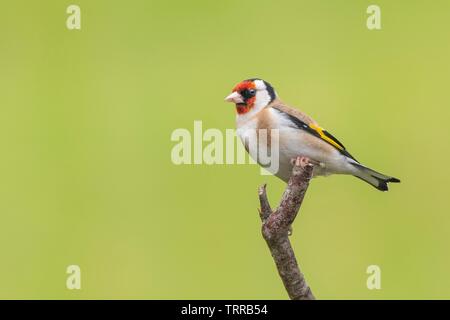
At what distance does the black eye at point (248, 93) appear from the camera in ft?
17.6

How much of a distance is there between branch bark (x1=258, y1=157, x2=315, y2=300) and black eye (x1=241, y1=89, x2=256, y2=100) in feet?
3.42

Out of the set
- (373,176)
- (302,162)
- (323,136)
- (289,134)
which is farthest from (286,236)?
(373,176)

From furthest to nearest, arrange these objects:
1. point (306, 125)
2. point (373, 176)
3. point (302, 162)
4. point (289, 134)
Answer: point (373, 176) < point (306, 125) < point (289, 134) < point (302, 162)

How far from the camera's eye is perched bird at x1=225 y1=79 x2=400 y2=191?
200 inches

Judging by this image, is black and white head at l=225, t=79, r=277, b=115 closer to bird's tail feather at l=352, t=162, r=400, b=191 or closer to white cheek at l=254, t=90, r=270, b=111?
white cheek at l=254, t=90, r=270, b=111

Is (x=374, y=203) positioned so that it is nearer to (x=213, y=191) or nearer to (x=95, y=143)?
(x=213, y=191)

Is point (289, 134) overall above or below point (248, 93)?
below

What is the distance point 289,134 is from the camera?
16.7ft

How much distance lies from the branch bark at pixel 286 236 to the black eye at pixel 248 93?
1041mm

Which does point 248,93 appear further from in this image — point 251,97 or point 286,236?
point 286,236

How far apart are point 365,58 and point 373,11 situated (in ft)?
2.66

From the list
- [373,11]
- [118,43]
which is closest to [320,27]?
[373,11]

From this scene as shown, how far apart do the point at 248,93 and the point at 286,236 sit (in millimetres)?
1247

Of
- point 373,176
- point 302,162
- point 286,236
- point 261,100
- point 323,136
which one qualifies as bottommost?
point 286,236
